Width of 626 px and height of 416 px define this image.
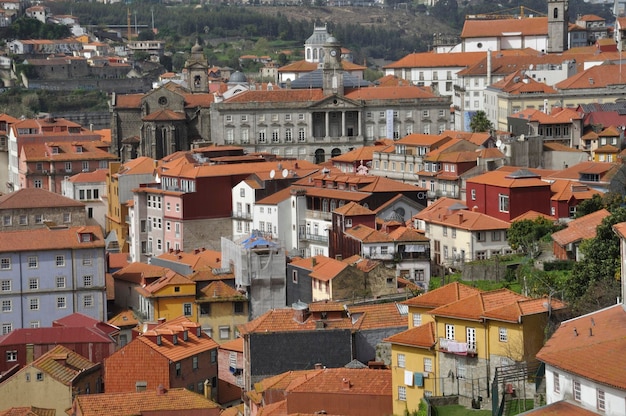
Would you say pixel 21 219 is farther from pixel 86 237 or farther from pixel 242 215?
pixel 86 237

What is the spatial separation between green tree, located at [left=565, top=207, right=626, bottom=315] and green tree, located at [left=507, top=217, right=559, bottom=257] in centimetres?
873

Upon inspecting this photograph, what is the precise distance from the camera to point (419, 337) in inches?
1620

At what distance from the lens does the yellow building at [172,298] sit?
60.8m

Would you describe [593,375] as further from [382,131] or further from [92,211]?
[382,131]

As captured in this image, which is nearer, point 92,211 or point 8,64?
point 92,211

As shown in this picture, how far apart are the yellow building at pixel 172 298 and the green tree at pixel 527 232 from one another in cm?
1197

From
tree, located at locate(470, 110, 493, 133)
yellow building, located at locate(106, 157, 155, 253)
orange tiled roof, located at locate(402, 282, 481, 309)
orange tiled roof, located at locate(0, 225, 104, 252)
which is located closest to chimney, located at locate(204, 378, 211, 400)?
orange tiled roof, located at locate(402, 282, 481, 309)

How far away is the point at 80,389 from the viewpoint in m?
51.3

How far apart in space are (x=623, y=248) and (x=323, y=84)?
68.5 m

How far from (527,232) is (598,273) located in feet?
45.9

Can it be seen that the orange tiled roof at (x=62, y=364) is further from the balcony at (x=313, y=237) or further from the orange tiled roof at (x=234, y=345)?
the balcony at (x=313, y=237)

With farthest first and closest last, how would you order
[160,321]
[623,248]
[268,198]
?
[268,198] < [160,321] < [623,248]

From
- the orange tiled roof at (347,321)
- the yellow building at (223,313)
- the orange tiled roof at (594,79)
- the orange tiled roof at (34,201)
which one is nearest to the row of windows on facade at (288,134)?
the orange tiled roof at (594,79)

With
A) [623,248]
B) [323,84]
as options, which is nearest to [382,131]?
[323,84]
